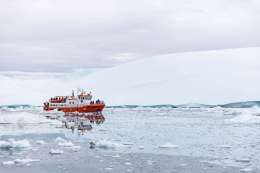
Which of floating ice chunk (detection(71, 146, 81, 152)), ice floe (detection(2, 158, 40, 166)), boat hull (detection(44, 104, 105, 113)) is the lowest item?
ice floe (detection(2, 158, 40, 166))

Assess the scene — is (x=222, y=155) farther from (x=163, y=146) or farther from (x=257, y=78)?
(x=257, y=78)

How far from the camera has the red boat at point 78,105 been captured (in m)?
40.5

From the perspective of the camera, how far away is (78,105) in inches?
1650

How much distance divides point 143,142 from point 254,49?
4666cm

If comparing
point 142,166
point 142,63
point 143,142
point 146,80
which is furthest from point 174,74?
point 142,166

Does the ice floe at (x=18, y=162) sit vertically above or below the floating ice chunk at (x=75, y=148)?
below

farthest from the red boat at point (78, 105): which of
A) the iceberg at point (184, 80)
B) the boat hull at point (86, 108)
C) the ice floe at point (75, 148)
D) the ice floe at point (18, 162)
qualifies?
the ice floe at point (18, 162)

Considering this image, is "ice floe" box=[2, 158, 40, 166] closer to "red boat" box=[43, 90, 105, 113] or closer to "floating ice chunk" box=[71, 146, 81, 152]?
"floating ice chunk" box=[71, 146, 81, 152]

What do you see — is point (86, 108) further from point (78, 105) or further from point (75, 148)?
point (75, 148)

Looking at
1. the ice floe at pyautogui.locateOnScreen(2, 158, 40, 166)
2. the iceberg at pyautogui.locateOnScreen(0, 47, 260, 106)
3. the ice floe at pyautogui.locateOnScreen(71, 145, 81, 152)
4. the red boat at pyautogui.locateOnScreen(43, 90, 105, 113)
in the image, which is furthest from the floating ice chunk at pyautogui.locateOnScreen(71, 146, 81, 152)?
the iceberg at pyautogui.locateOnScreen(0, 47, 260, 106)

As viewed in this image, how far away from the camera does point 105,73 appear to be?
6569 centimetres

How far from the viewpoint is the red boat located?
133ft

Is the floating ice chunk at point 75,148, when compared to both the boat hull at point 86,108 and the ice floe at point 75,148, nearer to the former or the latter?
the ice floe at point 75,148

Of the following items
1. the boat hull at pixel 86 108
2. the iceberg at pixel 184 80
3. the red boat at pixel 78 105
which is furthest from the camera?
the iceberg at pixel 184 80
